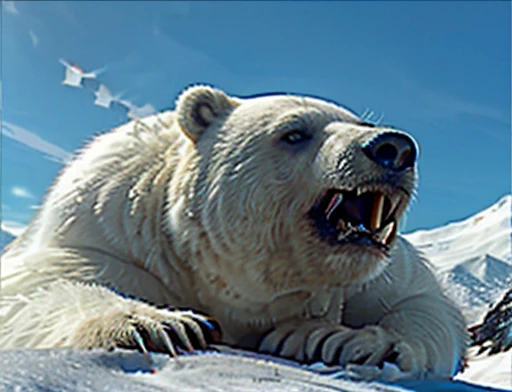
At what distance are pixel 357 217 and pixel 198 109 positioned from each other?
26.0 inches

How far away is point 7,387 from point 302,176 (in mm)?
1215

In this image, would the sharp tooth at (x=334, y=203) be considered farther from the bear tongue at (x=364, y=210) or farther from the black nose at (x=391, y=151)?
the black nose at (x=391, y=151)

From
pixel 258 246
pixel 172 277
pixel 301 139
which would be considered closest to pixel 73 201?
pixel 172 277

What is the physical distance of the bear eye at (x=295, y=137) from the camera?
179 centimetres

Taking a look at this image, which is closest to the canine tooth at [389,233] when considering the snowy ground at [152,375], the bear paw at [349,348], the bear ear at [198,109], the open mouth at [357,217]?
the open mouth at [357,217]

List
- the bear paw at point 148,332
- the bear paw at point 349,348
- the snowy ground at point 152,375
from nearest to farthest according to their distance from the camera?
the snowy ground at point 152,375 < the bear paw at point 148,332 < the bear paw at point 349,348

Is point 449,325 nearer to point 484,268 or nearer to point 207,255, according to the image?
point 207,255

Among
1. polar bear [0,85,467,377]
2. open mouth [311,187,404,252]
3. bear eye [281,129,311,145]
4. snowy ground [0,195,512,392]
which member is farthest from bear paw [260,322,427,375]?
bear eye [281,129,311,145]

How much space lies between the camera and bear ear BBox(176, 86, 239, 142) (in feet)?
6.29

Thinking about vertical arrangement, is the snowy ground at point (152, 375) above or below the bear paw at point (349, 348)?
below

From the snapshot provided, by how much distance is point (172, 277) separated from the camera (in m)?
1.78

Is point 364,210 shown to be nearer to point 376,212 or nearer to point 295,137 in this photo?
point 376,212

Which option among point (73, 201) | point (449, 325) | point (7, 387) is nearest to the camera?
point (7, 387)

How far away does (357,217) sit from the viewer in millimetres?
1696
